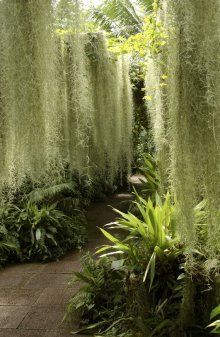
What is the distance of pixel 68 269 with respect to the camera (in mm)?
4020

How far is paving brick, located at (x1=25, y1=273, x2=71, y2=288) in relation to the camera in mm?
3600

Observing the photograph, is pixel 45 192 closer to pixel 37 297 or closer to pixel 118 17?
pixel 37 297

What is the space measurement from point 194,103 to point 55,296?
8.05ft

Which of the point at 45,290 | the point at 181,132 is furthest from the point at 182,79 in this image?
the point at 45,290

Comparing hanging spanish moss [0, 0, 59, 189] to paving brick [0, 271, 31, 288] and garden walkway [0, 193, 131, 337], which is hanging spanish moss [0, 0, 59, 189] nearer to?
garden walkway [0, 193, 131, 337]

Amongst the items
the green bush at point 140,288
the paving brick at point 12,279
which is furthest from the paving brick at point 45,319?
the paving brick at point 12,279

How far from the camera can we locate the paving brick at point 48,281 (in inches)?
142

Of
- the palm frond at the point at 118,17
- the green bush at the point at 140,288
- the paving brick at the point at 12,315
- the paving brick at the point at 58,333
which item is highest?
the palm frond at the point at 118,17

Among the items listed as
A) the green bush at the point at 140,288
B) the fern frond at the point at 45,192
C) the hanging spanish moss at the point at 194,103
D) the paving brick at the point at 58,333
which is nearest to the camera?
the hanging spanish moss at the point at 194,103

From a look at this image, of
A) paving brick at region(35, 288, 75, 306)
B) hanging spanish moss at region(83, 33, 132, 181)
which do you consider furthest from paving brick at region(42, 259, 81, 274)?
hanging spanish moss at region(83, 33, 132, 181)

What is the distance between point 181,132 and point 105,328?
1.85m

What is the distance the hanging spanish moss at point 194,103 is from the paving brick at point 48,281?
2.24 meters

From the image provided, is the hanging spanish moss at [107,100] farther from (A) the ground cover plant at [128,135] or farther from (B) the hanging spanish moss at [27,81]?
(B) the hanging spanish moss at [27,81]

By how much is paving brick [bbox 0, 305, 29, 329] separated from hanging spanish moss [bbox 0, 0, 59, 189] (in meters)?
1.60
